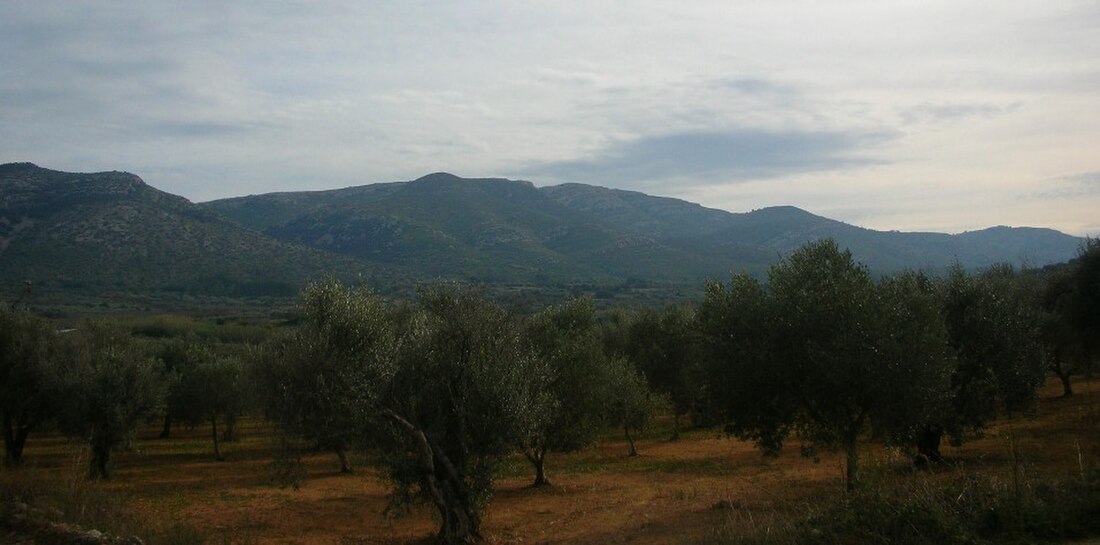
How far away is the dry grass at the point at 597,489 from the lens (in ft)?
60.4

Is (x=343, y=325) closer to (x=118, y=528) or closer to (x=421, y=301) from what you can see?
(x=421, y=301)

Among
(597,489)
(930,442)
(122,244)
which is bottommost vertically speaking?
(597,489)

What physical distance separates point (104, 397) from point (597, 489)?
24.9 meters

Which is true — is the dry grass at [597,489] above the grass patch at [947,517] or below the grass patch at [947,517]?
below

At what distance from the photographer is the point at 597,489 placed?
29078 mm

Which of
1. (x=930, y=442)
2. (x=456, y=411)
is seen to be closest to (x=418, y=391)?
(x=456, y=411)

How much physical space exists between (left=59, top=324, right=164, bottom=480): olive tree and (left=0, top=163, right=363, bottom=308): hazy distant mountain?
252 feet

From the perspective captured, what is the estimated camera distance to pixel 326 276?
19.8 m

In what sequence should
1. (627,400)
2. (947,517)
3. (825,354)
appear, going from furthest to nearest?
1. (627,400)
2. (825,354)
3. (947,517)

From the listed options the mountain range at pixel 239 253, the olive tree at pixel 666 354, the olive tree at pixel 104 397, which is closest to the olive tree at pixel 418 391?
the olive tree at pixel 104 397

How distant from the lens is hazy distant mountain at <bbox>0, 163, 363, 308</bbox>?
108 metres

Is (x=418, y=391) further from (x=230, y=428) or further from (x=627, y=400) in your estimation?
(x=230, y=428)

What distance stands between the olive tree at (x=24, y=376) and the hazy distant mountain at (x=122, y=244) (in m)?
75.5

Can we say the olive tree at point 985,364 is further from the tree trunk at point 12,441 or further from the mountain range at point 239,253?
the mountain range at point 239,253
